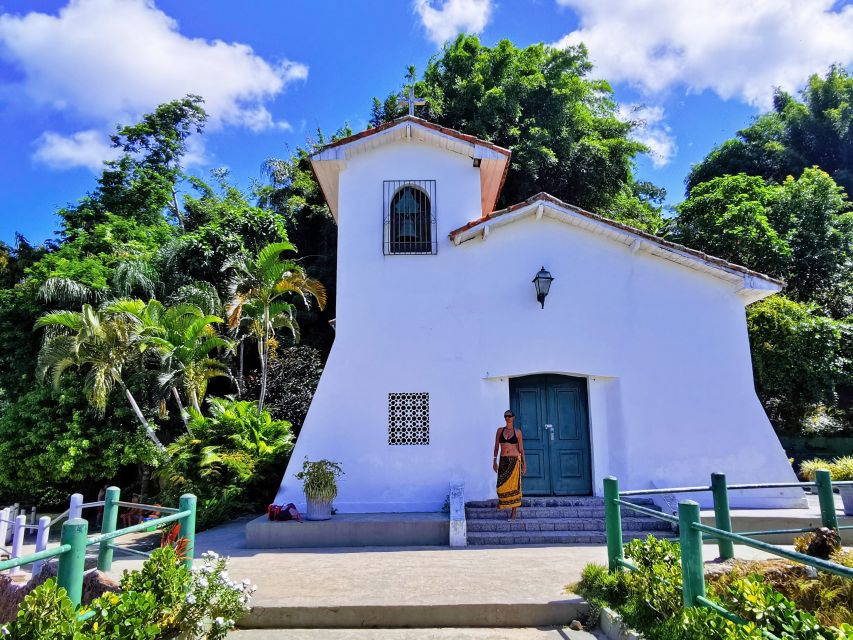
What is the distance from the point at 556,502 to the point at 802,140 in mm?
27894

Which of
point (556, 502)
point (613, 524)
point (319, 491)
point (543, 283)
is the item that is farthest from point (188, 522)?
point (543, 283)

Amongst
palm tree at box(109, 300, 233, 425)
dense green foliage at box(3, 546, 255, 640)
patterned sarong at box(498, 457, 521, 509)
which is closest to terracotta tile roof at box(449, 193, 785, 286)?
patterned sarong at box(498, 457, 521, 509)

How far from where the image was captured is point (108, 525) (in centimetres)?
552

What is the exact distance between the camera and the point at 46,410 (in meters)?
13.2

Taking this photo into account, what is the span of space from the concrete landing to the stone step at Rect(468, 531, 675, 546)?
514 mm

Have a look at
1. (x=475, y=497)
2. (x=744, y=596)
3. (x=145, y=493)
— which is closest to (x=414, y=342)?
(x=475, y=497)

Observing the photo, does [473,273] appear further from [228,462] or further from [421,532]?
[228,462]

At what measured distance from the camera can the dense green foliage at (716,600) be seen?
308cm

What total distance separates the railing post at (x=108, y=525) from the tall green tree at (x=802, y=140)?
29.7 meters

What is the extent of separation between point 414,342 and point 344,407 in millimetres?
1667

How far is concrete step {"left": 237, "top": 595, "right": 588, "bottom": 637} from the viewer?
16.8ft

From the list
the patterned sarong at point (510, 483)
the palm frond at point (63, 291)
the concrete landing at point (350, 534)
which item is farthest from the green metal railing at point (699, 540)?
the palm frond at point (63, 291)

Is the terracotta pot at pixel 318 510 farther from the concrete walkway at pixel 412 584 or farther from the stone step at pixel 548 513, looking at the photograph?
Answer: the stone step at pixel 548 513

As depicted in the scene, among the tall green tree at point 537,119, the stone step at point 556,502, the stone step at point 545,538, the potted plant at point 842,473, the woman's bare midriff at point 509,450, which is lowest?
the stone step at point 545,538
